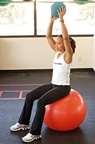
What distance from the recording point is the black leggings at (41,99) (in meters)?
2.60

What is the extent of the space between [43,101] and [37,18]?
3287 mm

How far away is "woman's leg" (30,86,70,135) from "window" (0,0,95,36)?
3.04 metres

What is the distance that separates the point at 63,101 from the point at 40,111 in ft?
1.04

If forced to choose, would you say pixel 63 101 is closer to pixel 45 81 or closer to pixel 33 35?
pixel 45 81

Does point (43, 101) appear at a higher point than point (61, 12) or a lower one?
lower

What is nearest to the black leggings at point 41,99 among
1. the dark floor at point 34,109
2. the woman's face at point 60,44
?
the dark floor at point 34,109

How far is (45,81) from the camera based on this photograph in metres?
5.00

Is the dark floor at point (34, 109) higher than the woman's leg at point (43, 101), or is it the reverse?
the woman's leg at point (43, 101)

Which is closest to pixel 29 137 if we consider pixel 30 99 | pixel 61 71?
pixel 30 99

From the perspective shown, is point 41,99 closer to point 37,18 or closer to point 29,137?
point 29,137

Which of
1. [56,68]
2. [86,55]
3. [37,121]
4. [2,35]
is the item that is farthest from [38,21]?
[37,121]

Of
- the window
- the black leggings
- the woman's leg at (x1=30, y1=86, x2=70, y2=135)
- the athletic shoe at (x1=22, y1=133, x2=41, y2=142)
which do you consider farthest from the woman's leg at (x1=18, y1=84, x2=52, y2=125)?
the window

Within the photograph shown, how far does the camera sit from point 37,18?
548 cm

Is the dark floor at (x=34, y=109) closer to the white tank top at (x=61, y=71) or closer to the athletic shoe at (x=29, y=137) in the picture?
the athletic shoe at (x=29, y=137)
